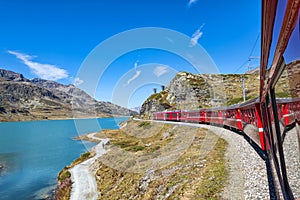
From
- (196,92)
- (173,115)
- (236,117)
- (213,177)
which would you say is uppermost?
(196,92)

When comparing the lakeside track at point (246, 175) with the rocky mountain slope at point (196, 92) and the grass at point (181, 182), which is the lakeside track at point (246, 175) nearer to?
the grass at point (181, 182)

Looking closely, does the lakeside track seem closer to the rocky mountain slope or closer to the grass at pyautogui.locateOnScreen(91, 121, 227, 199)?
the grass at pyautogui.locateOnScreen(91, 121, 227, 199)

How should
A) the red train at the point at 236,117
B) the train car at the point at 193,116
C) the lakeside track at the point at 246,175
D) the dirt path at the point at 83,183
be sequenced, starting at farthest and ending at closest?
the train car at the point at 193,116 → the dirt path at the point at 83,183 → the red train at the point at 236,117 → the lakeside track at the point at 246,175

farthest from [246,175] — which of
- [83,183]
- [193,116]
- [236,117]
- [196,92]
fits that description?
[196,92]

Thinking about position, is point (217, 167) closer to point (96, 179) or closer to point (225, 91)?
point (96, 179)

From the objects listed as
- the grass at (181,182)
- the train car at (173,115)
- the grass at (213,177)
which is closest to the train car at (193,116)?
the train car at (173,115)

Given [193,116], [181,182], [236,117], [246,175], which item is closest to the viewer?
[246,175]

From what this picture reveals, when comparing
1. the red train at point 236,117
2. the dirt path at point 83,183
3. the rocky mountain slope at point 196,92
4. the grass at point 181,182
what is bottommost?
the dirt path at point 83,183

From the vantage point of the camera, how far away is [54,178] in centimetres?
2525

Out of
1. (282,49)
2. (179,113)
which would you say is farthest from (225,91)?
(282,49)

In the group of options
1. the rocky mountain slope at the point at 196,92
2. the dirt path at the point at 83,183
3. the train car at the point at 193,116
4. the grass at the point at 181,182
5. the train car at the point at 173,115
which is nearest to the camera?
the grass at the point at 181,182

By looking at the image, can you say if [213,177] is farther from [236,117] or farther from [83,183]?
[83,183]

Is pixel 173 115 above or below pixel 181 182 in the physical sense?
above

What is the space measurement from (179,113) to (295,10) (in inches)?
1501
